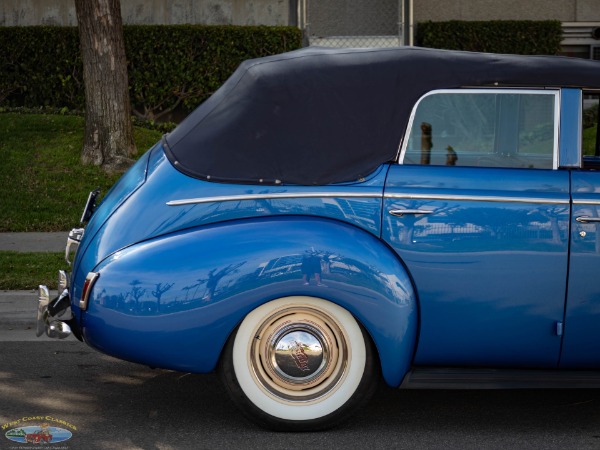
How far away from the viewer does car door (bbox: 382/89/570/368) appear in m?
4.73

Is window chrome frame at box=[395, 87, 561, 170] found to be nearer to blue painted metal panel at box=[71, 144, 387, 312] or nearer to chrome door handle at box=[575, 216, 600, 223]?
blue painted metal panel at box=[71, 144, 387, 312]

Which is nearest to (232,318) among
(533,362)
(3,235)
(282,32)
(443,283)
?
(443,283)

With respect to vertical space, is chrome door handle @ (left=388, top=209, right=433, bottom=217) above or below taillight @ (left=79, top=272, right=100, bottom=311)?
above

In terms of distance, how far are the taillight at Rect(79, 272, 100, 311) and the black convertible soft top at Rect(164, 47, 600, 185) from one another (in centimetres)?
66

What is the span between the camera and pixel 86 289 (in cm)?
481

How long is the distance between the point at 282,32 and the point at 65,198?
18.0 feet

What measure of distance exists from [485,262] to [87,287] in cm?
185

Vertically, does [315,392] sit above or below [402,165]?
below

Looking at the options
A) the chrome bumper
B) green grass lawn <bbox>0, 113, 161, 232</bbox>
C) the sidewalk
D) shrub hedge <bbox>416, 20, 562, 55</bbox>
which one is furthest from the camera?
shrub hedge <bbox>416, 20, 562, 55</bbox>

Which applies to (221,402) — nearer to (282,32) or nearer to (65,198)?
(65,198)

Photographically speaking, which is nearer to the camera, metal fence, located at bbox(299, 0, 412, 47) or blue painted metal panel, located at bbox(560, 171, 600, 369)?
blue painted metal panel, located at bbox(560, 171, 600, 369)

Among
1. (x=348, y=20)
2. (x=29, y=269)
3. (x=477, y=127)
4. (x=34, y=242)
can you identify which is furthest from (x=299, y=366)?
(x=348, y=20)

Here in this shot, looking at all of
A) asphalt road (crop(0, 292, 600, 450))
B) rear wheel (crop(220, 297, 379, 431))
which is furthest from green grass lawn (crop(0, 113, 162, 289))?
rear wheel (crop(220, 297, 379, 431))

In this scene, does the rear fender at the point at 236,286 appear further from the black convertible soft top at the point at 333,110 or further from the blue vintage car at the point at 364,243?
the black convertible soft top at the point at 333,110
